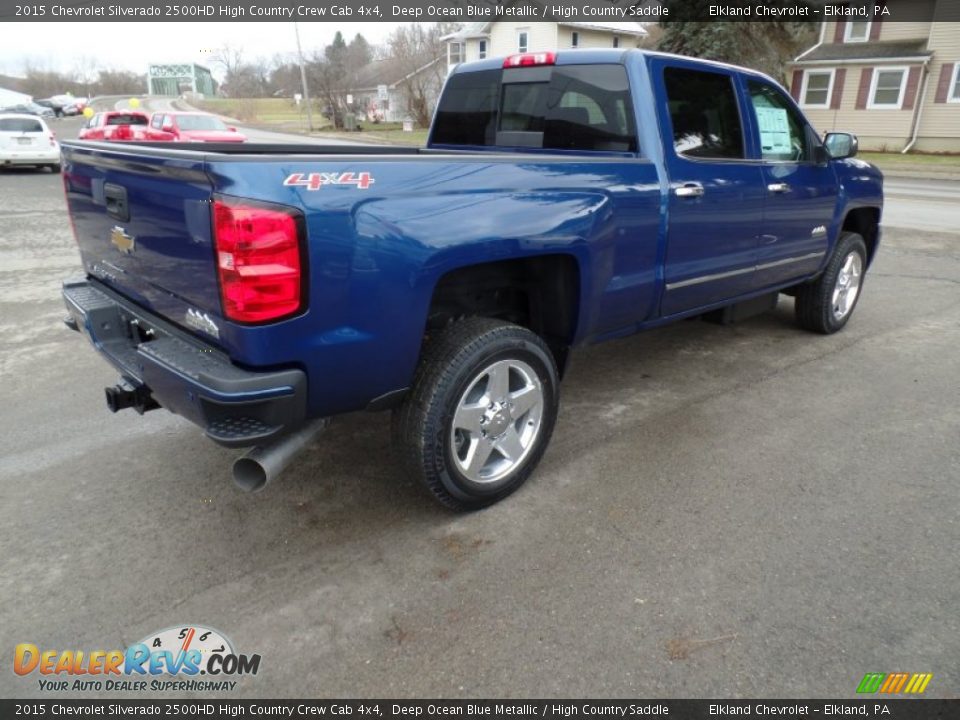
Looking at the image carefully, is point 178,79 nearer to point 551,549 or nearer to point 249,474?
point 249,474

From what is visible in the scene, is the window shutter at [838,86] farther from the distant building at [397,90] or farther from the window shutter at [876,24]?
the distant building at [397,90]

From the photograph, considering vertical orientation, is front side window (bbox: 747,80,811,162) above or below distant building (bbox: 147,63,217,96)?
below

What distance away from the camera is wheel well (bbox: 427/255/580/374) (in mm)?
3146

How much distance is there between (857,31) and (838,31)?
73 centimetres

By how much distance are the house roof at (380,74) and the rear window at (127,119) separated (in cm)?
3464

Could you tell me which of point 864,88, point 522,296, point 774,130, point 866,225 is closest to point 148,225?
point 522,296

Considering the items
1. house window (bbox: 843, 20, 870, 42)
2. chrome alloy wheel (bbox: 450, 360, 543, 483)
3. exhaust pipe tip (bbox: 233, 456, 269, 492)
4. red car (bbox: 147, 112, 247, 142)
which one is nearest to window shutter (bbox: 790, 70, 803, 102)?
house window (bbox: 843, 20, 870, 42)

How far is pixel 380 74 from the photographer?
65.2m

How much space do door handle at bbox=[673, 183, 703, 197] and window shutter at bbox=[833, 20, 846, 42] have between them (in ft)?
102

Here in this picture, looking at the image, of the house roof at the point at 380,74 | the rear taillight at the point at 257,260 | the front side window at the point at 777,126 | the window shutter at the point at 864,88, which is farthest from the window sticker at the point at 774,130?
the house roof at the point at 380,74

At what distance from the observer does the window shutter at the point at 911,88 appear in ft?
84.9

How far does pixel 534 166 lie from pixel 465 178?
405 millimetres

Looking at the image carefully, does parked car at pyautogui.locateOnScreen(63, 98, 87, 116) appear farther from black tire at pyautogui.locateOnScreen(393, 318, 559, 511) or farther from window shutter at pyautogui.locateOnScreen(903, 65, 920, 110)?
black tire at pyautogui.locateOnScreen(393, 318, 559, 511)
